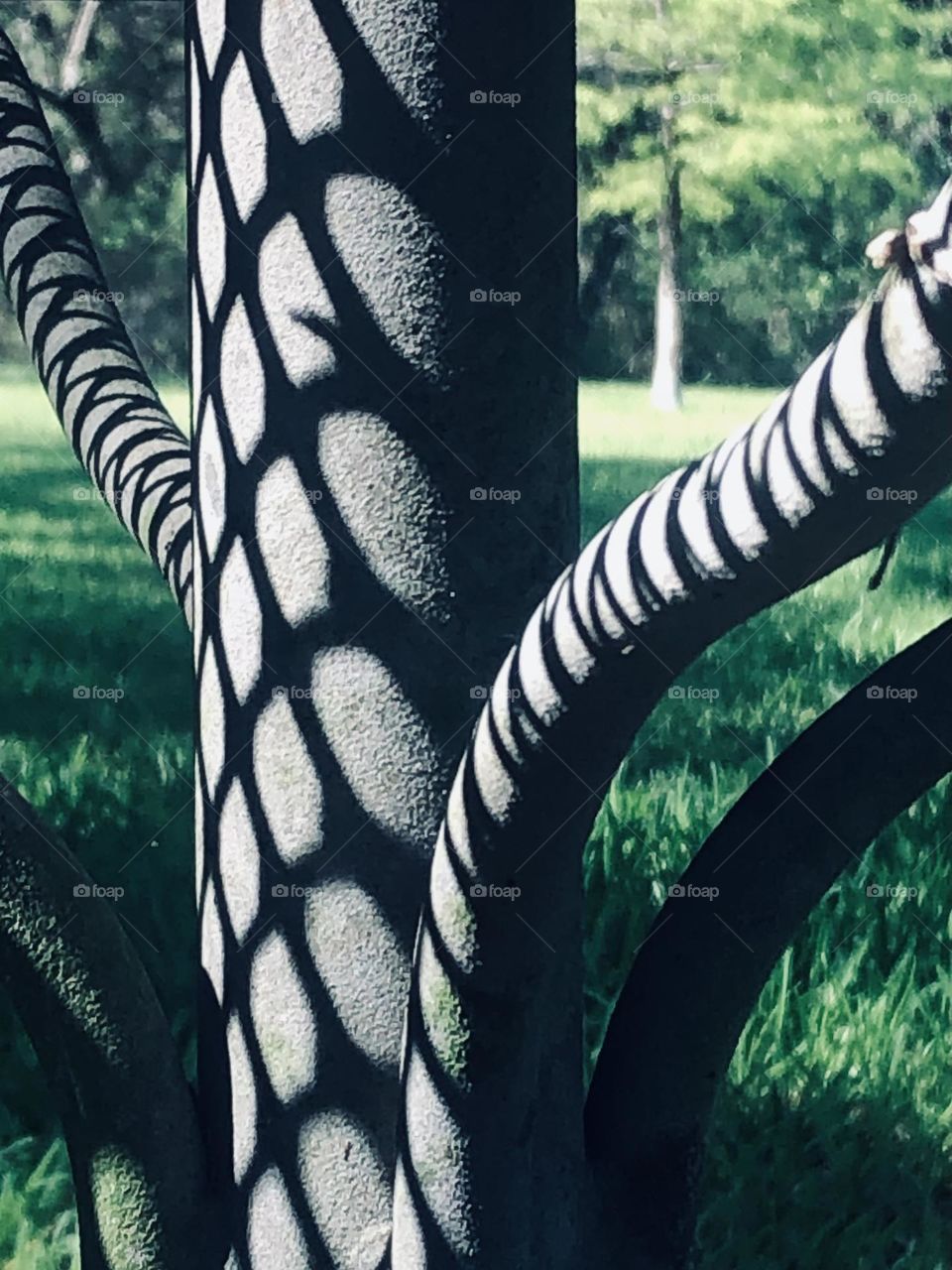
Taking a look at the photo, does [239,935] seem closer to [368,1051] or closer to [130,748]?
[368,1051]

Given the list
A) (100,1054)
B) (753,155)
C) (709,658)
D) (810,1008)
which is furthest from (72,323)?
(753,155)

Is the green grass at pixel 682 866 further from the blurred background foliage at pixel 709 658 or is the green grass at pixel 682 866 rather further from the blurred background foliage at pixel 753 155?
the blurred background foliage at pixel 753 155

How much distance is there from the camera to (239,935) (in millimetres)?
1019

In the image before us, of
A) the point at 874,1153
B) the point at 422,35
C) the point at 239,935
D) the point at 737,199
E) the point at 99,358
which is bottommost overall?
the point at 874,1153

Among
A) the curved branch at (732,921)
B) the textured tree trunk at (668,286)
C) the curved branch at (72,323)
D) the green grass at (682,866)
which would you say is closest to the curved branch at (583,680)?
the curved branch at (732,921)

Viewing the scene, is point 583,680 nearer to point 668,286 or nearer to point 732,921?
point 732,921

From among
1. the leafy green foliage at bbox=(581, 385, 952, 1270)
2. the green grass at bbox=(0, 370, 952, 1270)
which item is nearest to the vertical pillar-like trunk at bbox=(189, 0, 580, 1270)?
the leafy green foliage at bbox=(581, 385, 952, 1270)

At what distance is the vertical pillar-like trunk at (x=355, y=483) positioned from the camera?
93 centimetres

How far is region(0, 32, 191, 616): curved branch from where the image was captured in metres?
1.32

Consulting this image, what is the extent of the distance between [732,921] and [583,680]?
0.19m

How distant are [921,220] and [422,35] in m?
0.39

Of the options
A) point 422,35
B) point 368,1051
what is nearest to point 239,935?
point 368,1051

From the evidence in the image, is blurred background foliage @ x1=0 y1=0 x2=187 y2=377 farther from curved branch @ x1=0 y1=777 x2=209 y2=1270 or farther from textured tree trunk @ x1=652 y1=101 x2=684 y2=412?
curved branch @ x1=0 y1=777 x2=209 y2=1270

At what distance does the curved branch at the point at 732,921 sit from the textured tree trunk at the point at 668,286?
32.6ft
